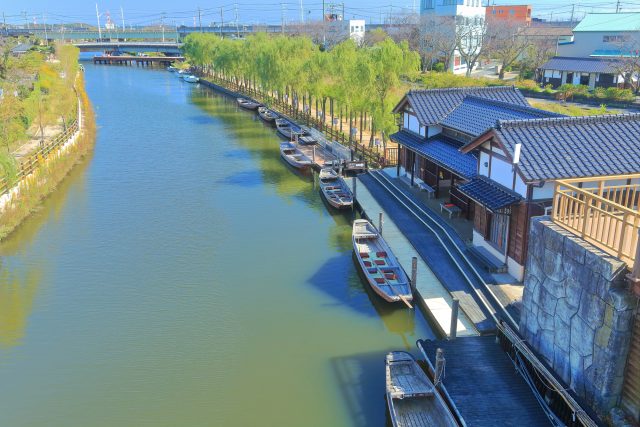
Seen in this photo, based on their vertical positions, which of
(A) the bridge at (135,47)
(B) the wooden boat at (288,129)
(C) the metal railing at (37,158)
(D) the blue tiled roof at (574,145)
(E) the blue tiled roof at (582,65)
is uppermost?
(A) the bridge at (135,47)

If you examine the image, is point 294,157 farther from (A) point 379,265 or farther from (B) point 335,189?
(A) point 379,265

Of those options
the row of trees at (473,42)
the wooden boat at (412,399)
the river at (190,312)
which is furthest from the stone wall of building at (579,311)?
the row of trees at (473,42)

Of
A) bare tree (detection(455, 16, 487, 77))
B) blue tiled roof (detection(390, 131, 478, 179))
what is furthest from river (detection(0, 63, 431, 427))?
bare tree (detection(455, 16, 487, 77))

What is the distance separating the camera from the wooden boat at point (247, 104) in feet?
201

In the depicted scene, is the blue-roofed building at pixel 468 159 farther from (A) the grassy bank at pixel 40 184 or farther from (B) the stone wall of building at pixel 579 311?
(A) the grassy bank at pixel 40 184

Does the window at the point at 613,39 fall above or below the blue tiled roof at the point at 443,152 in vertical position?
above

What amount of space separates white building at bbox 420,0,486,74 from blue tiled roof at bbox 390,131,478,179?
5379 cm

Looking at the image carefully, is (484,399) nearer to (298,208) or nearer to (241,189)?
(298,208)

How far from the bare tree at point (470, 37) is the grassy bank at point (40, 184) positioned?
54144mm

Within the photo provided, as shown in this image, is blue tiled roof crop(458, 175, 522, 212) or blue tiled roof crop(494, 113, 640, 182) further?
blue tiled roof crop(458, 175, 522, 212)

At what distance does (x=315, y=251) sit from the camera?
23594mm

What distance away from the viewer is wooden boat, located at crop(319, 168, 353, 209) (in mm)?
27734

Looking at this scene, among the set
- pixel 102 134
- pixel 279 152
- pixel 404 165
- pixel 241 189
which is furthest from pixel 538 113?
pixel 102 134

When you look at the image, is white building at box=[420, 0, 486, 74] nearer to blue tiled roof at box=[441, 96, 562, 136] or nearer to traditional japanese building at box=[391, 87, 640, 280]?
blue tiled roof at box=[441, 96, 562, 136]
